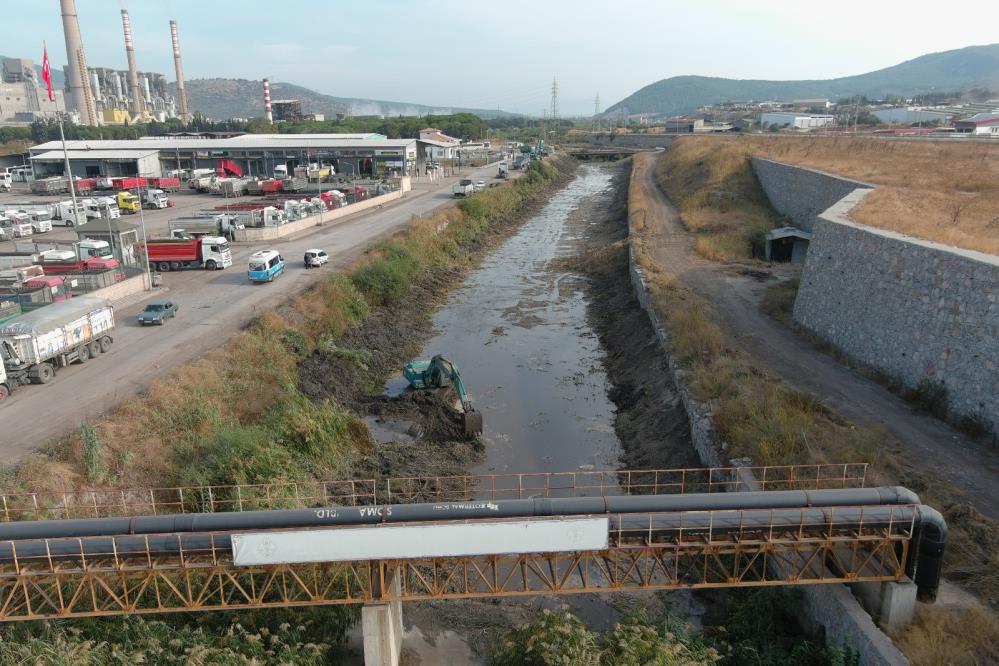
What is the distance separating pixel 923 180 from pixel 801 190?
29.0ft

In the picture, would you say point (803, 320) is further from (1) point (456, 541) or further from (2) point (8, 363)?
(2) point (8, 363)

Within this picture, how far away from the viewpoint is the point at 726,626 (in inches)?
541

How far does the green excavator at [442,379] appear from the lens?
76.1ft

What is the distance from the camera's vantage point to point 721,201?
55.6 m

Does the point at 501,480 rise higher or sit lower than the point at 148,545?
lower

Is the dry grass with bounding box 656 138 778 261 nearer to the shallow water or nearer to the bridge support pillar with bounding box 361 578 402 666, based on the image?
the shallow water

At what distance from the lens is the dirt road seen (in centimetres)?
1560

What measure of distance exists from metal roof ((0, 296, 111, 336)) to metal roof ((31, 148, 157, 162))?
203 ft

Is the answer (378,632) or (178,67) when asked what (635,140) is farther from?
(378,632)

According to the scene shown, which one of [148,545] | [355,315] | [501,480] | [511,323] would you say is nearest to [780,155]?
[511,323]

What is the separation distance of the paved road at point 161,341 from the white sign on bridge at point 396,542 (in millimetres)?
10047

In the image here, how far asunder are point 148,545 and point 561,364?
70.6ft

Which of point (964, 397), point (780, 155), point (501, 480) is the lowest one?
point (501, 480)

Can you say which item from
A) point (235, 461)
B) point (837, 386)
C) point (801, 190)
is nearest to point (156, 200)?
point (235, 461)
